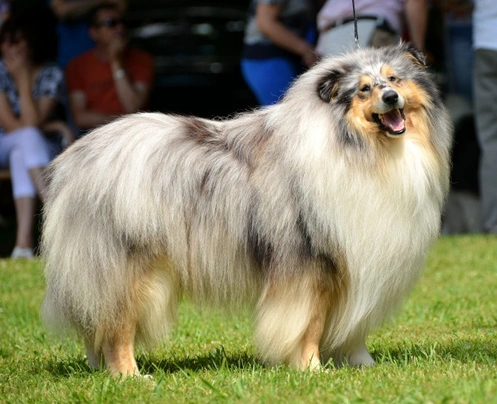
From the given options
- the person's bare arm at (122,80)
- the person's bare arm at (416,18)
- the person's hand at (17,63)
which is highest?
the person's bare arm at (416,18)

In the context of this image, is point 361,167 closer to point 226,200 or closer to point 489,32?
point 226,200

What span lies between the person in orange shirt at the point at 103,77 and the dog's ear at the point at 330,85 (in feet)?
17.9

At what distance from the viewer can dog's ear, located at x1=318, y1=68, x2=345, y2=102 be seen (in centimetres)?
506

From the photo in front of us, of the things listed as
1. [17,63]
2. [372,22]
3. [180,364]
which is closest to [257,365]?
[180,364]

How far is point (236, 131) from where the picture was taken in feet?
17.2

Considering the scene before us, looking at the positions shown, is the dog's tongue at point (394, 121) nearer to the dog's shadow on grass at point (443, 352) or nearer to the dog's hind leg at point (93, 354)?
the dog's shadow on grass at point (443, 352)

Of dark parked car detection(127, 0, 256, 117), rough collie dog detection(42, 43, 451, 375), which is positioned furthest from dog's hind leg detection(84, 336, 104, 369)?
dark parked car detection(127, 0, 256, 117)

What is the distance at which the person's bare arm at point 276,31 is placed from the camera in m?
9.09

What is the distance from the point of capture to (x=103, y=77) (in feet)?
34.2

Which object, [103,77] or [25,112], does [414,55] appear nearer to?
[25,112]

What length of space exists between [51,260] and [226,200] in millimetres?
938

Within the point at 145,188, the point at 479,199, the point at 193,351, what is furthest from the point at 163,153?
the point at 479,199

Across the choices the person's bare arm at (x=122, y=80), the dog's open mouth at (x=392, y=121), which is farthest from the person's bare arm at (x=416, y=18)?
the dog's open mouth at (x=392, y=121)

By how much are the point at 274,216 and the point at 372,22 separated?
3.54m
